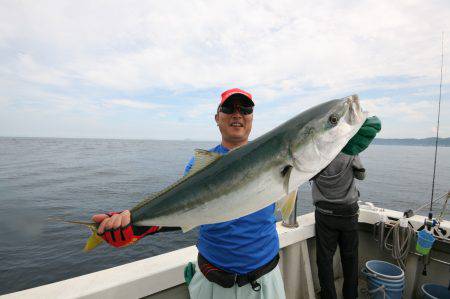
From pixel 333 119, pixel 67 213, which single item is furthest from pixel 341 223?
pixel 67 213

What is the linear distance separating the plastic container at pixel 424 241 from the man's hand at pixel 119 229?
5275 mm

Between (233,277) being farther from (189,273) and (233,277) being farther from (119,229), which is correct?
(119,229)

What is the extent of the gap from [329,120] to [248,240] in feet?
4.65

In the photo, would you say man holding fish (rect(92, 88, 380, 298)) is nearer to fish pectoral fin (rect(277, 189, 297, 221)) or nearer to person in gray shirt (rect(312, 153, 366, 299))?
fish pectoral fin (rect(277, 189, 297, 221))

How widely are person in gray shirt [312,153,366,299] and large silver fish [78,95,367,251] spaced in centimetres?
354

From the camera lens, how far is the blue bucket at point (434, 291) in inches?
205

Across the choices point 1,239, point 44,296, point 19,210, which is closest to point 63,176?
point 19,210

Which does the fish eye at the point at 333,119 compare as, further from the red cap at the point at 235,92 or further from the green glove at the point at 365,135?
the red cap at the point at 235,92

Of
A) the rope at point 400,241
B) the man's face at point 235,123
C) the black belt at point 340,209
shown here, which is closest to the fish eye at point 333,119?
the man's face at point 235,123

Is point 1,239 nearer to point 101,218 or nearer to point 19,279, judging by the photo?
point 19,279

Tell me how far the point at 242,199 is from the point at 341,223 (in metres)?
4.19

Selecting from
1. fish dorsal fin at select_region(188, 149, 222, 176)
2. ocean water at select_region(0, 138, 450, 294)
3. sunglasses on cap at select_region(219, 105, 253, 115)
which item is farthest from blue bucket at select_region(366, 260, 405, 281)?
ocean water at select_region(0, 138, 450, 294)

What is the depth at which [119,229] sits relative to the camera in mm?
2625

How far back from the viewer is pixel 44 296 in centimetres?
320
